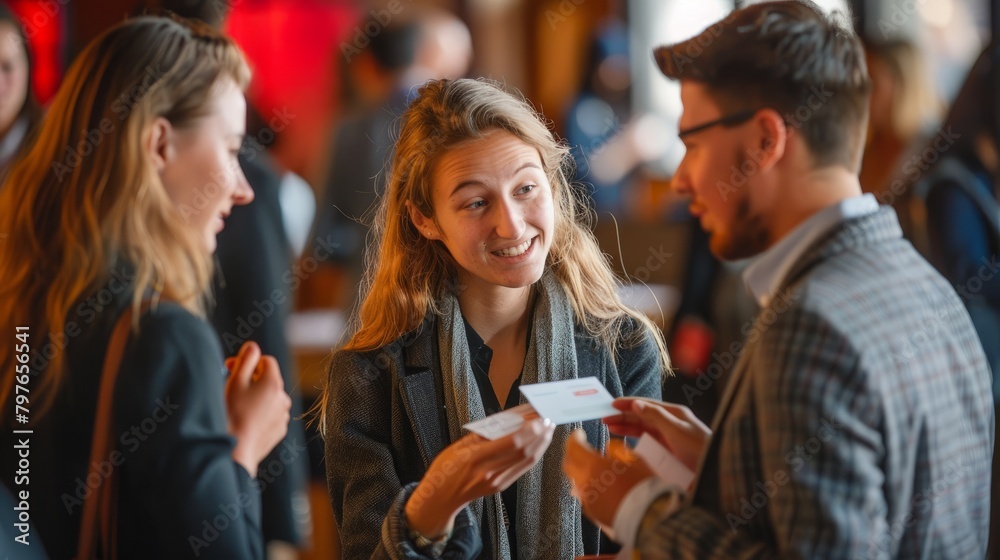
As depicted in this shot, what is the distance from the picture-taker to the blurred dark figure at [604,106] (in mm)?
4965

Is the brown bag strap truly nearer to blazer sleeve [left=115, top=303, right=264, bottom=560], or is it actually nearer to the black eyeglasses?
blazer sleeve [left=115, top=303, right=264, bottom=560]

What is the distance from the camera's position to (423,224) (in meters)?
2.08

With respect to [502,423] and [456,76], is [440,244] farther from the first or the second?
[456,76]

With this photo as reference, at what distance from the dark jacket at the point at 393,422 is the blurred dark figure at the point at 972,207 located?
73.8 inches

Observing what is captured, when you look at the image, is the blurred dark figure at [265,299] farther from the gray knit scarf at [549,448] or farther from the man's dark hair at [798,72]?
the man's dark hair at [798,72]

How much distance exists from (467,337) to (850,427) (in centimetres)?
100

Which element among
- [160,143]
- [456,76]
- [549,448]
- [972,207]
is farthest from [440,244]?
[972,207]

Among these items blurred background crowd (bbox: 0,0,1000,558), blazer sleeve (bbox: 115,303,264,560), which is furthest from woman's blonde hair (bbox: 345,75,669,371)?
blazer sleeve (bbox: 115,303,264,560)

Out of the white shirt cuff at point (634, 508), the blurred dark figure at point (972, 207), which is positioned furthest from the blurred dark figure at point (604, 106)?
the white shirt cuff at point (634, 508)

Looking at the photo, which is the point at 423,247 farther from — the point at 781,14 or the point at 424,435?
the point at 781,14

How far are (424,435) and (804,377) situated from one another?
36.9 inches

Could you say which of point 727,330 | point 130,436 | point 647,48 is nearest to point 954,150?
point 727,330

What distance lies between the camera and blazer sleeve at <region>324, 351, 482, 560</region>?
6.07 ft

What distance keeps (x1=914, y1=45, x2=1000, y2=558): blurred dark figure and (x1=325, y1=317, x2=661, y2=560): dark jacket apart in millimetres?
1875
